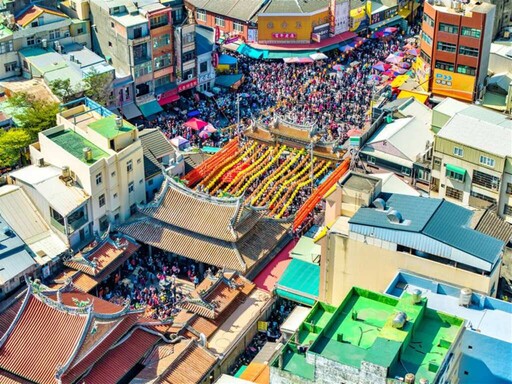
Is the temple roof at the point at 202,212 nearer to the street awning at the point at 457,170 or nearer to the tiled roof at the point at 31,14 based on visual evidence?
the street awning at the point at 457,170

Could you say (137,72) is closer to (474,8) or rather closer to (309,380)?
(474,8)

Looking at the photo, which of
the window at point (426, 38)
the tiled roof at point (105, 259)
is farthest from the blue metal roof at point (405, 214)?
the window at point (426, 38)

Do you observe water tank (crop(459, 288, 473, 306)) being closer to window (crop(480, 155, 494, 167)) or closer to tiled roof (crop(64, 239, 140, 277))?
window (crop(480, 155, 494, 167))

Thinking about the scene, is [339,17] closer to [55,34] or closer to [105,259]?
[55,34]

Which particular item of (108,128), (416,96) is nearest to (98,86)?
(108,128)

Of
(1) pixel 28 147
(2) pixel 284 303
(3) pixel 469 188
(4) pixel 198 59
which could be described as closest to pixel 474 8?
(3) pixel 469 188
